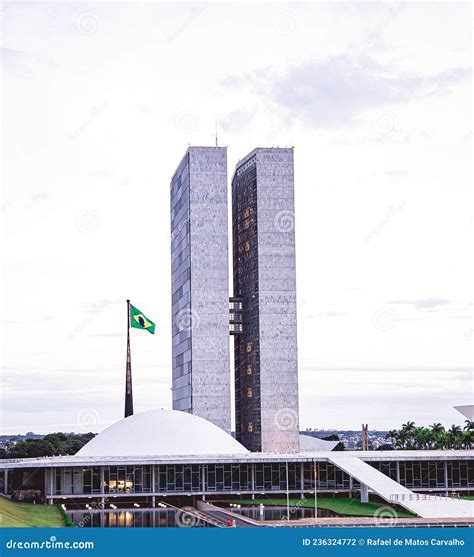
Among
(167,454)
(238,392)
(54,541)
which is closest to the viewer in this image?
(54,541)

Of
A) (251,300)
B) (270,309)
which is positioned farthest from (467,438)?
(251,300)

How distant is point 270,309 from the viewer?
14150 cm

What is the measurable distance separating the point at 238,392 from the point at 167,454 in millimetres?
55803

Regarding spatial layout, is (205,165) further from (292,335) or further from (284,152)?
(292,335)

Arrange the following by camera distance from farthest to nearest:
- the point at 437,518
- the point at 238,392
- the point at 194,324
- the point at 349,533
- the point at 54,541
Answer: the point at 238,392 < the point at 194,324 < the point at 437,518 < the point at 349,533 < the point at 54,541

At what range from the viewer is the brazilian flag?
11631 centimetres

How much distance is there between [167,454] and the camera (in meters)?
97.0

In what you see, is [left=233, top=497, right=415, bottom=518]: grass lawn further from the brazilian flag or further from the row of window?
the brazilian flag

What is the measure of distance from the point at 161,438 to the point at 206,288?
44425mm

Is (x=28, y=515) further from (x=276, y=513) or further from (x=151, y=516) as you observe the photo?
(x=276, y=513)

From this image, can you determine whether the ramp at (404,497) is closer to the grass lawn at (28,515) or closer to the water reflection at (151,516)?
the water reflection at (151,516)

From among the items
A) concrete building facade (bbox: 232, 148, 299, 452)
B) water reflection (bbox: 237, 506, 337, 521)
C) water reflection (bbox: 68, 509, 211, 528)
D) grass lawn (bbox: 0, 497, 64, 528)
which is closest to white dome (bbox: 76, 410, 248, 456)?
water reflection (bbox: 68, 509, 211, 528)

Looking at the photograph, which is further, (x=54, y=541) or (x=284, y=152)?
(x=284, y=152)

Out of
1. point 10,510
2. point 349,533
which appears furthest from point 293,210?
point 349,533
